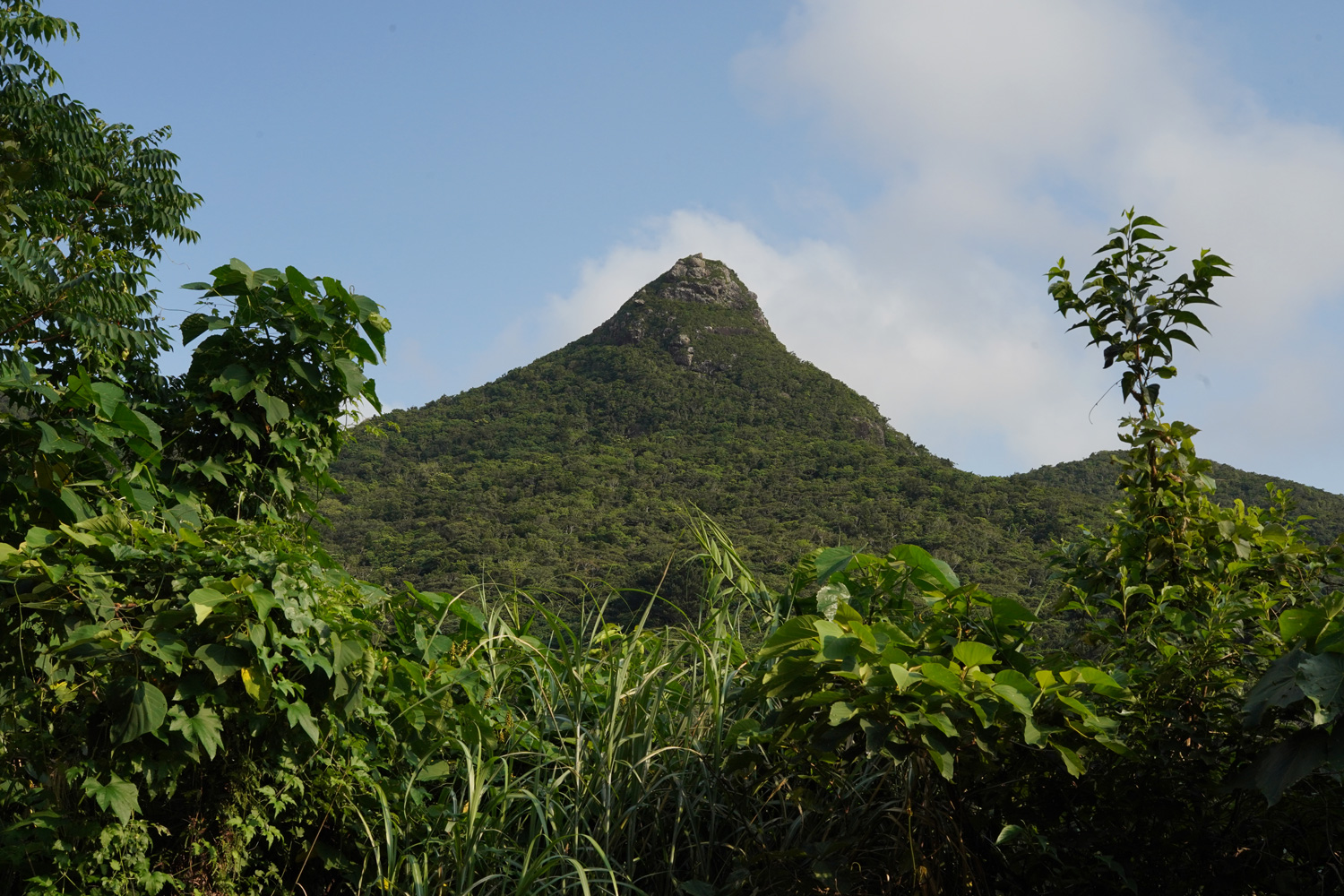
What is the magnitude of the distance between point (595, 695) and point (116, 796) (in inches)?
45.9

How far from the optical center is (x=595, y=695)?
249 cm

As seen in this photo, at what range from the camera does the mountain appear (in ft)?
55.6

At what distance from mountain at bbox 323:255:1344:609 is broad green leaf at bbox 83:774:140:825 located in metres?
1.32

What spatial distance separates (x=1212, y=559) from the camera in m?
2.39

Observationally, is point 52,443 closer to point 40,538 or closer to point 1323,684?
point 40,538

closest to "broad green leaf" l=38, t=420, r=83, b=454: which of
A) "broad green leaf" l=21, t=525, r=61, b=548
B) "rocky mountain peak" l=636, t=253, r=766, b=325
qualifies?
"broad green leaf" l=21, t=525, r=61, b=548

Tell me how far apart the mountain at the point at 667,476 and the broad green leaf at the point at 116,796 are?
1317 millimetres

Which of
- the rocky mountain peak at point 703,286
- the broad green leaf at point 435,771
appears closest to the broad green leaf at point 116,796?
the broad green leaf at point 435,771

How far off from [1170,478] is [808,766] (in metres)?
1.35

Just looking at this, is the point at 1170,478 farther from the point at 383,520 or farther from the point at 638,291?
the point at 638,291

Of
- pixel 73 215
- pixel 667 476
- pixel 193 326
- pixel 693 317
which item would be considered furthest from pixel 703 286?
pixel 193 326

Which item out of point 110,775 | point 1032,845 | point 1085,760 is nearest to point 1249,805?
point 1085,760

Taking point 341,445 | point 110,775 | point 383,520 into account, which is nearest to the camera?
point 110,775

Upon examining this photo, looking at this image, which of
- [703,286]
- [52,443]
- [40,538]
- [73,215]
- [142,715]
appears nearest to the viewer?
[142,715]
